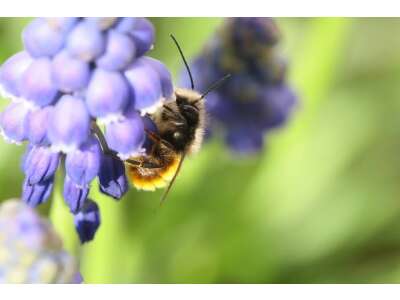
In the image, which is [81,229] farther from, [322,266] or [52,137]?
[322,266]

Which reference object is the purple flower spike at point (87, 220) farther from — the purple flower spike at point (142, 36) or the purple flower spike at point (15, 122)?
the purple flower spike at point (142, 36)

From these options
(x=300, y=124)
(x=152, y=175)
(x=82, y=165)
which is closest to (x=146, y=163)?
(x=152, y=175)

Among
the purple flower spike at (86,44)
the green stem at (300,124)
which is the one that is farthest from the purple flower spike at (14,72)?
the green stem at (300,124)

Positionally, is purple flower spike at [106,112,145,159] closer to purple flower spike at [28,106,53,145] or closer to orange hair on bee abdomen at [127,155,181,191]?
purple flower spike at [28,106,53,145]

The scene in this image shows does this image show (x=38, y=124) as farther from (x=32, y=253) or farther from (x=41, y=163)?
(x=32, y=253)

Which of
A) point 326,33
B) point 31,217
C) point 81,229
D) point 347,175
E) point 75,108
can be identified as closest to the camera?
point 75,108
